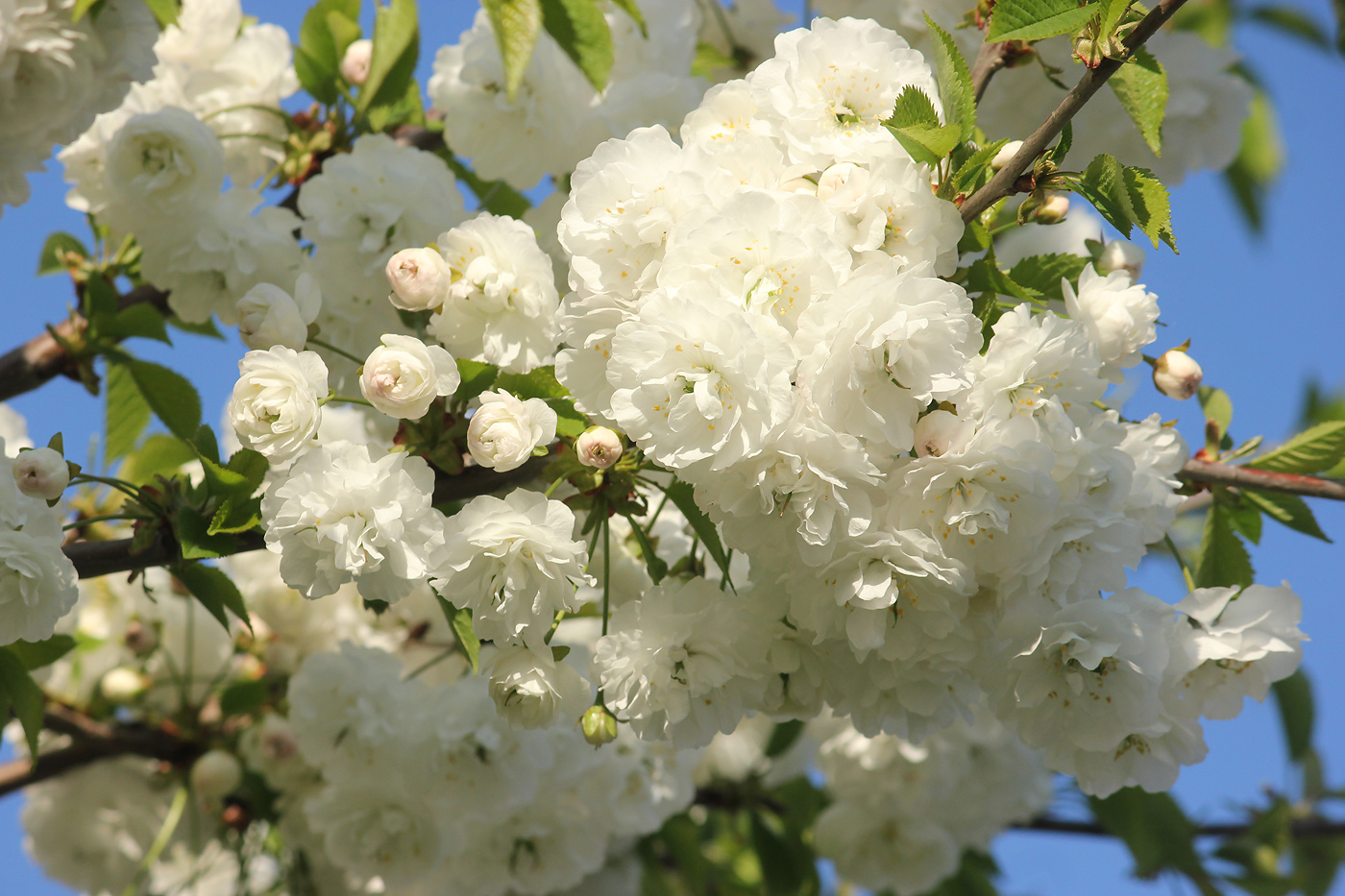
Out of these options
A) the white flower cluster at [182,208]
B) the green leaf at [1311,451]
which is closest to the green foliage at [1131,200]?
the green leaf at [1311,451]

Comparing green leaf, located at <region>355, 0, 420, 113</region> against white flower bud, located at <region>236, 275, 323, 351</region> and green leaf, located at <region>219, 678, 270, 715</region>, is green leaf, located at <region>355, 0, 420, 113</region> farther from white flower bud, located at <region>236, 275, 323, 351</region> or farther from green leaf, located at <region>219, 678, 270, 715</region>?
Answer: green leaf, located at <region>219, 678, 270, 715</region>

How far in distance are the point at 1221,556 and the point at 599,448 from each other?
1.01m

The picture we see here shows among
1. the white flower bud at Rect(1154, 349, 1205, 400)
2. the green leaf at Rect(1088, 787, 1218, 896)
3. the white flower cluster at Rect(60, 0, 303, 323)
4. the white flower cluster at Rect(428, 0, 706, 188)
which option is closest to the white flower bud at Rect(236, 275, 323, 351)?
the white flower cluster at Rect(60, 0, 303, 323)

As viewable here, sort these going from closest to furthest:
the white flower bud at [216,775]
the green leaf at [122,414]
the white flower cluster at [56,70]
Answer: the white flower cluster at [56,70] < the green leaf at [122,414] < the white flower bud at [216,775]

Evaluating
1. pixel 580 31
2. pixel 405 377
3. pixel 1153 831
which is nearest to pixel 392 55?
pixel 580 31

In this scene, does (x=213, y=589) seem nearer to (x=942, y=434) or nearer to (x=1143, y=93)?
(x=942, y=434)

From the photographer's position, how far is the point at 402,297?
1.32m

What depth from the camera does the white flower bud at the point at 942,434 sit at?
44.4 inches

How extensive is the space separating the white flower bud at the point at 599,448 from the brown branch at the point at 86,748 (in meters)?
1.56

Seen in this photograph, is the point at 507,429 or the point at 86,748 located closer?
the point at 507,429

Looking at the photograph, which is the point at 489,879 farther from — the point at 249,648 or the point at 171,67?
the point at 171,67

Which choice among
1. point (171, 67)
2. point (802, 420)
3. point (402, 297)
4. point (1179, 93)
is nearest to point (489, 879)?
point (402, 297)

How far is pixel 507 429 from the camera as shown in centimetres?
115

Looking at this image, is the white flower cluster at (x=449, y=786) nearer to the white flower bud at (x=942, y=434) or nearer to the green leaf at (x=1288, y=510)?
the white flower bud at (x=942, y=434)
